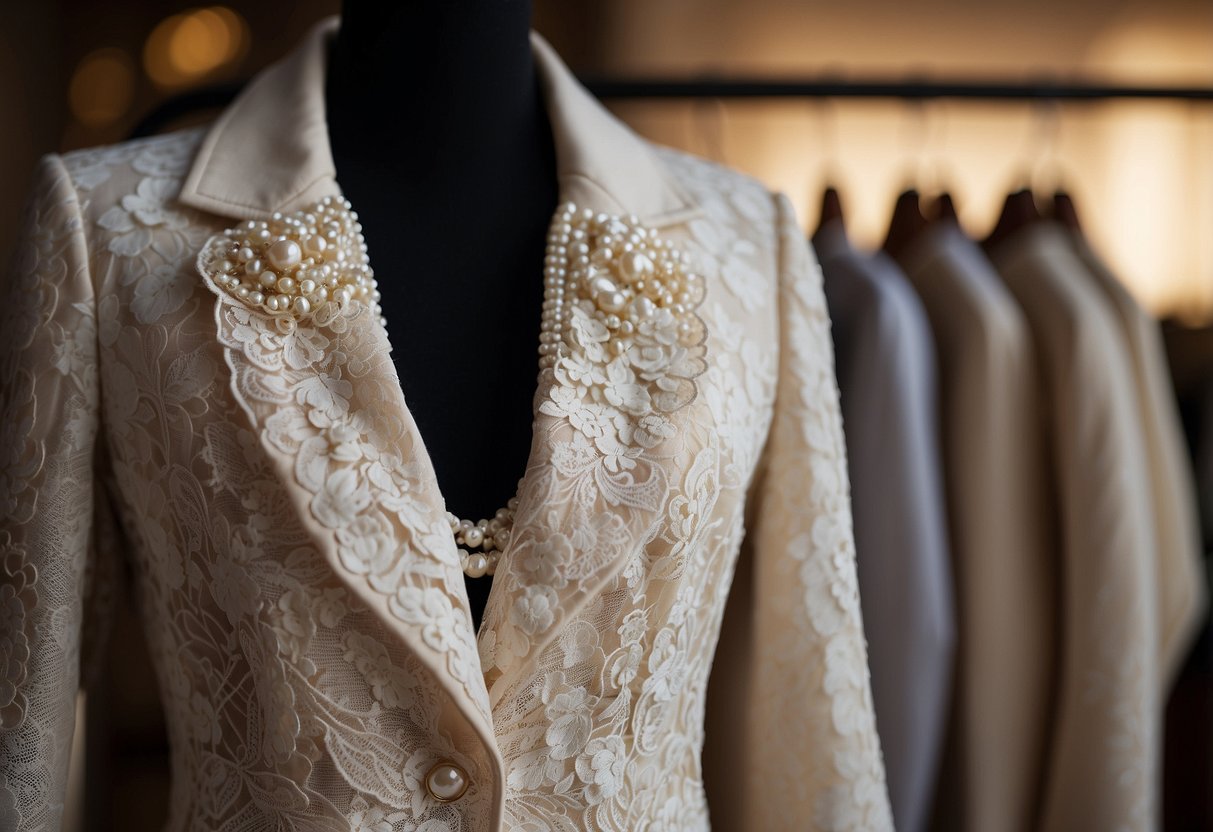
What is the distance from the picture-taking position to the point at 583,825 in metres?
0.72

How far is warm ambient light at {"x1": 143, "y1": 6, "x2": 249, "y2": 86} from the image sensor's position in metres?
2.69

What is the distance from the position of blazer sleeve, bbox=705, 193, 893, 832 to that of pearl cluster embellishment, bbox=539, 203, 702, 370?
129 millimetres

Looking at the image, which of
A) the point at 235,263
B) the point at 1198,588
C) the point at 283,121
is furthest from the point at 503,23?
the point at 1198,588

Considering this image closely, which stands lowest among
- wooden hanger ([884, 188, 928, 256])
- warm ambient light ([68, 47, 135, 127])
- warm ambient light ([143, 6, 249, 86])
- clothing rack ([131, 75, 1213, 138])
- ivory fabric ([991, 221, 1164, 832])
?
ivory fabric ([991, 221, 1164, 832])

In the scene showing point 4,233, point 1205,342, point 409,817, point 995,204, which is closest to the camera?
point 409,817

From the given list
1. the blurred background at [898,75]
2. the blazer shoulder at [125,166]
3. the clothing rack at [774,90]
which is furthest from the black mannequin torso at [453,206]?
the blurred background at [898,75]

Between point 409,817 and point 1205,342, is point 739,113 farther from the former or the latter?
point 409,817

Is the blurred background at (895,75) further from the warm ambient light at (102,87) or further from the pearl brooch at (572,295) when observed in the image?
the pearl brooch at (572,295)

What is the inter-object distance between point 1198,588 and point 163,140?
1270 millimetres

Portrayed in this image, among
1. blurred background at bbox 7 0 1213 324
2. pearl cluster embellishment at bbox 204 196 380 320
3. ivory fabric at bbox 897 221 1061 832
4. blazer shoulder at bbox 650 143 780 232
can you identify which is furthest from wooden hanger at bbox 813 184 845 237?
blurred background at bbox 7 0 1213 324

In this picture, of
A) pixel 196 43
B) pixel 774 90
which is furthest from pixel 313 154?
pixel 196 43

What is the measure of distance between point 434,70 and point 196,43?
2255mm

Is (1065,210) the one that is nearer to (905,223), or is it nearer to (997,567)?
(905,223)

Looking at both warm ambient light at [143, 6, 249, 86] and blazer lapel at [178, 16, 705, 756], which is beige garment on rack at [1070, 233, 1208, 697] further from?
warm ambient light at [143, 6, 249, 86]
